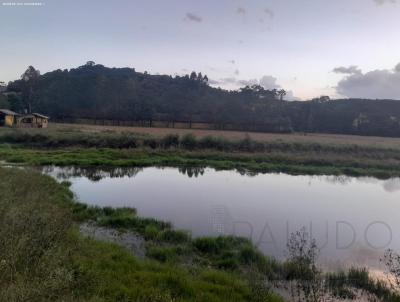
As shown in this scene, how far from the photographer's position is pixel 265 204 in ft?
48.7

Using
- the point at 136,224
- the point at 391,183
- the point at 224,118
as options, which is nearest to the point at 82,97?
the point at 224,118

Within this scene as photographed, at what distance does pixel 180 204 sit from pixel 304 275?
7453 millimetres

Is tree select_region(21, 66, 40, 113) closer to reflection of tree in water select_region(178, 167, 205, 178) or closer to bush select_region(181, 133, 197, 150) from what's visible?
bush select_region(181, 133, 197, 150)

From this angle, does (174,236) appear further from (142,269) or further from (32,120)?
(32,120)

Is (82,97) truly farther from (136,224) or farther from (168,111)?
(136,224)

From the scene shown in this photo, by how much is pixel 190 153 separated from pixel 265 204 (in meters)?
17.3

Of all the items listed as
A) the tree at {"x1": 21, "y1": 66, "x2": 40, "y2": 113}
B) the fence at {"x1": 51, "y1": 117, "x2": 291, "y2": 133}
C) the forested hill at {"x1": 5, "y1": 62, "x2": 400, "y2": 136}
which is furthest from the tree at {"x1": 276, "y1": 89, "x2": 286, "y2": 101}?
the tree at {"x1": 21, "y1": 66, "x2": 40, "y2": 113}

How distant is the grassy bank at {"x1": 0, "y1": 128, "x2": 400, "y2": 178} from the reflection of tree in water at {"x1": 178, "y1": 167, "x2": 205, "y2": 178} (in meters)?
1.93

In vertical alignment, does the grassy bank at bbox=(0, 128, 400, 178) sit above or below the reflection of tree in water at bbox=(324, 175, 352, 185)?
above

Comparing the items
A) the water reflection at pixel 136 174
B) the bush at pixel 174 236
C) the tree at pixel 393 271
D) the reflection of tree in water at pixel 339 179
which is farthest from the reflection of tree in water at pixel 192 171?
the tree at pixel 393 271

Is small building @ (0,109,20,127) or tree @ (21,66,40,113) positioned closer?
small building @ (0,109,20,127)

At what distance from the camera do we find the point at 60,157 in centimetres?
2623

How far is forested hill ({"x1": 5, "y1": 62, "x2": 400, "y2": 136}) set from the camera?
80438 mm

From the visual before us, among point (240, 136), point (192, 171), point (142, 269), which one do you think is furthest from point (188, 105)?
point (142, 269)
